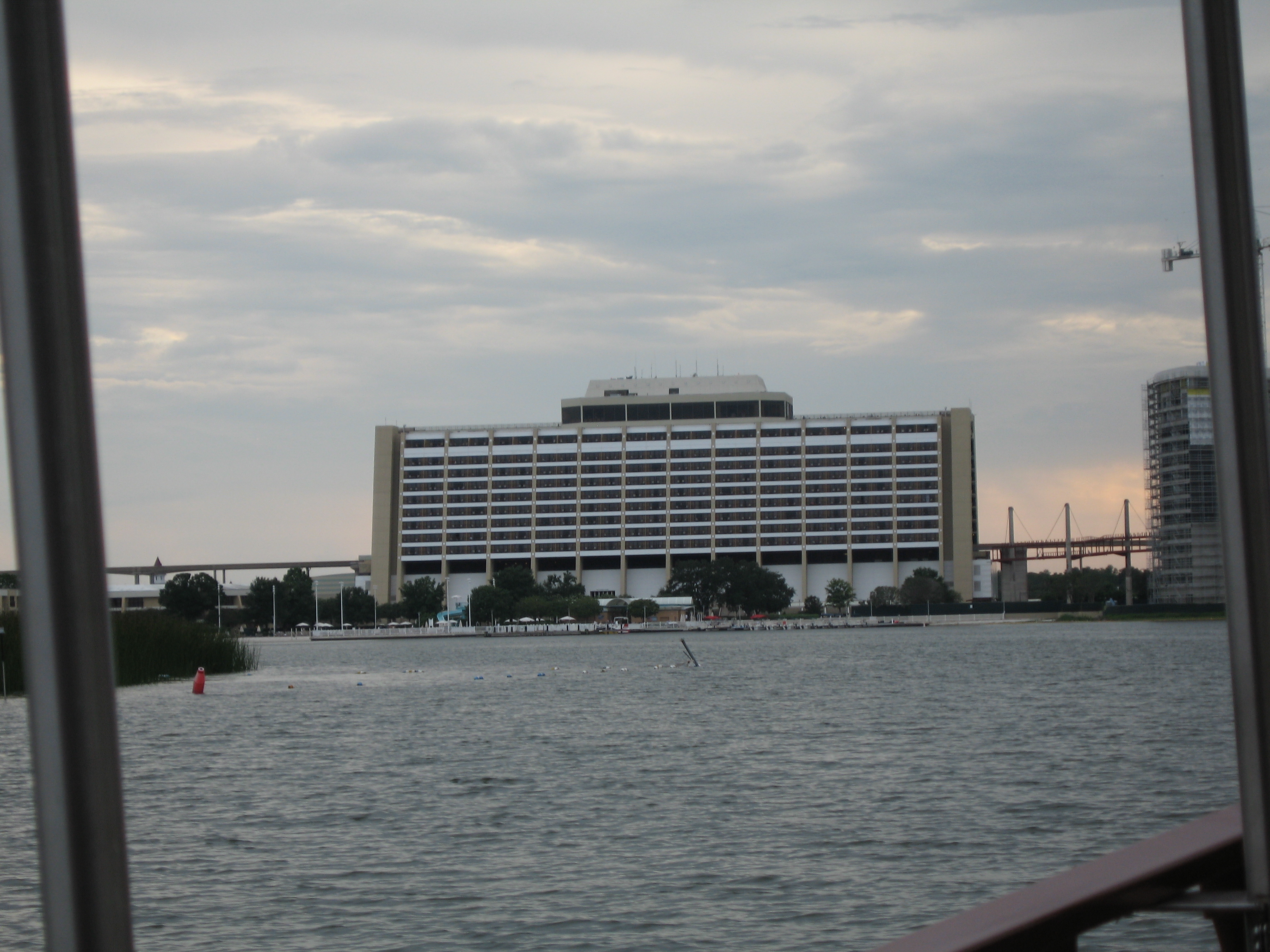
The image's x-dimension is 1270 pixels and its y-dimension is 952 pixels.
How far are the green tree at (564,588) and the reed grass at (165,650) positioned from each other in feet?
310

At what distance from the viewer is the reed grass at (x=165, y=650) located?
4566cm

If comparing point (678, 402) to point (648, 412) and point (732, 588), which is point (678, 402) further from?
point (732, 588)

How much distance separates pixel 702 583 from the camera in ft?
495

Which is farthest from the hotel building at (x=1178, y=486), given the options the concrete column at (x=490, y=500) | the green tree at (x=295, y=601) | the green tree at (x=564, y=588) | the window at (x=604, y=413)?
the green tree at (x=295, y=601)

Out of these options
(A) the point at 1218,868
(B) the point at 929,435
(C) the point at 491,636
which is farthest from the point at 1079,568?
(A) the point at 1218,868

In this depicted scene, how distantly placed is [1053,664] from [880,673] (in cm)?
1065

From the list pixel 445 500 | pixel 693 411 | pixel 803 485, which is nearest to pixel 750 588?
pixel 803 485

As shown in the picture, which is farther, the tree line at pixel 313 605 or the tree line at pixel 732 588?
the tree line at pixel 313 605

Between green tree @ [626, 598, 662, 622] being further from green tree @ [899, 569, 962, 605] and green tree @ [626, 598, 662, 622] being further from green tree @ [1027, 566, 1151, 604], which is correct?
green tree @ [1027, 566, 1151, 604]

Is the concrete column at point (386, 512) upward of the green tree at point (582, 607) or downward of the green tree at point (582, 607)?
upward

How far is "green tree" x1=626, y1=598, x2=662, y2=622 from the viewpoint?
149m

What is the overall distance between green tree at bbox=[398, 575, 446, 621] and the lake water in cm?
10561

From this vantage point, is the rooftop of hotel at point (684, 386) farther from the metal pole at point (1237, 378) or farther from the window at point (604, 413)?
the metal pole at point (1237, 378)

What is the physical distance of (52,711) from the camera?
1574 mm
